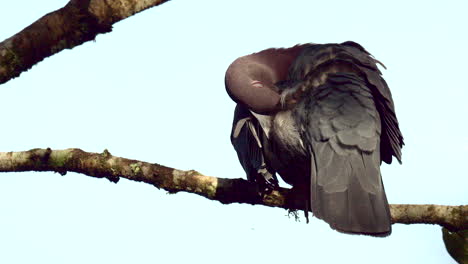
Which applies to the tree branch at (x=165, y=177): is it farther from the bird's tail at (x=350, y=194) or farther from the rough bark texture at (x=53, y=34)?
the rough bark texture at (x=53, y=34)

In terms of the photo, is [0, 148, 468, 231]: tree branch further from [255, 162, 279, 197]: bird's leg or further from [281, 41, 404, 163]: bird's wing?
[281, 41, 404, 163]: bird's wing

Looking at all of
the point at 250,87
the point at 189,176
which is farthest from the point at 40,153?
the point at 250,87

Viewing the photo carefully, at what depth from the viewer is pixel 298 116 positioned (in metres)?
3.76

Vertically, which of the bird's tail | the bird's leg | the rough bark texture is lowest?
the bird's tail

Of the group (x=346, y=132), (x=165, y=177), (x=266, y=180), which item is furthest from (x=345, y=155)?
(x=165, y=177)

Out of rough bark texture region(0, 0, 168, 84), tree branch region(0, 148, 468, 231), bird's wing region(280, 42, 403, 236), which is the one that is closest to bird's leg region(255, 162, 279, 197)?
tree branch region(0, 148, 468, 231)

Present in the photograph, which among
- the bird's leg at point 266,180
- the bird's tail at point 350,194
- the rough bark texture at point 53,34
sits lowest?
the bird's tail at point 350,194

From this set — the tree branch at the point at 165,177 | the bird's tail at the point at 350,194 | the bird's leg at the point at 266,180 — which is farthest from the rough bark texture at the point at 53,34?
the bird's leg at the point at 266,180

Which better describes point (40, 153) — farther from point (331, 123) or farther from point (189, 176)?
point (331, 123)

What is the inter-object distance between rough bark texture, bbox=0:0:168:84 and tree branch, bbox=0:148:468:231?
1.03 m

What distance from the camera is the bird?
3.38 m

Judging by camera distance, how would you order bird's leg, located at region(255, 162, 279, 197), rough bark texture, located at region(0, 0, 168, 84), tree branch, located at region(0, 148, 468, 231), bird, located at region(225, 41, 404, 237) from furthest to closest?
bird's leg, located at region(255, 162, 279, 197)
bird, located at region(225, 41, 404, 237)
tree branch, located at region(0, 148, 468, 231)
rough bark texture, located at region(0, 0, 168, 84)

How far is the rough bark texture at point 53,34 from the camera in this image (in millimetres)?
2295

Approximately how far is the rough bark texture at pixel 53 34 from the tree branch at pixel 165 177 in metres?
1.03
